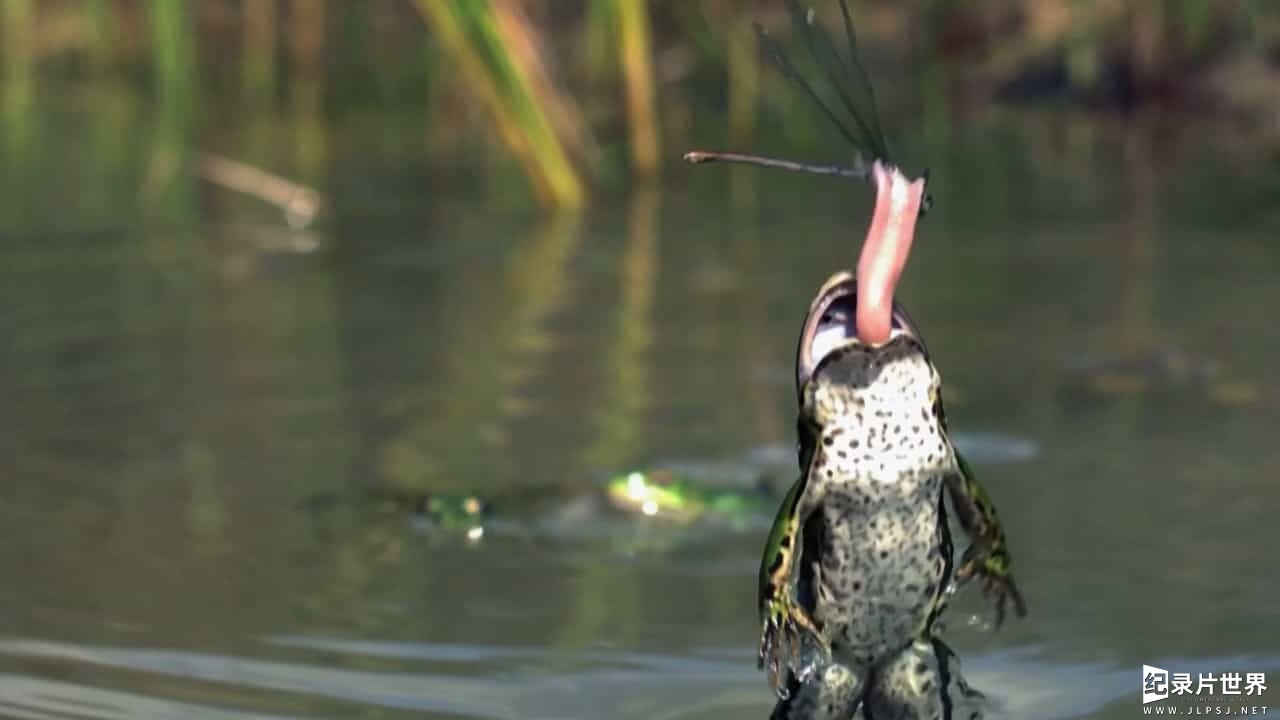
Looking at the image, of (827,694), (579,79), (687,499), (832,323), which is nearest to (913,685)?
(827,694)

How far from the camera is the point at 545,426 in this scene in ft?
14.2

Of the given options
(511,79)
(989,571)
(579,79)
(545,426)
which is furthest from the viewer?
(579,79)

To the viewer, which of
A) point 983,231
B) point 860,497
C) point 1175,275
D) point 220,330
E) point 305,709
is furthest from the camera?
point 983,231

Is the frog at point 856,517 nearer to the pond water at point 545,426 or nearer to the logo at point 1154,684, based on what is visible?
the pond water at point 545,426

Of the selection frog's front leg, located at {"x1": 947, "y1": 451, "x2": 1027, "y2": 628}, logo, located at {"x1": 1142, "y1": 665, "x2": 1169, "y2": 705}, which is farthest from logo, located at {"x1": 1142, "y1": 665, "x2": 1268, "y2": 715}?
frog's front leg, located at {"x1": 947, "y1": 451, "x2": 1027, "y2": 628}

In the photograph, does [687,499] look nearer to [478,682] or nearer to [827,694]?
[478,682]

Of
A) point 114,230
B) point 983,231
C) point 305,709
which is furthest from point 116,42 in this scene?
point 305,709

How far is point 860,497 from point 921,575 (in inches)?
4.3

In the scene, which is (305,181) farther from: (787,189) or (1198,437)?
(1198,437)

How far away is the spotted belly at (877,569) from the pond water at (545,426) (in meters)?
0.57

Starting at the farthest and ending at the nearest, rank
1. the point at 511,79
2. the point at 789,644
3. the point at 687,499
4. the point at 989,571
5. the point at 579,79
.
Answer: the point at 579,79 < the point at 511,79 < the point at 687,499 < the point at 989,571 < the point at 789,644

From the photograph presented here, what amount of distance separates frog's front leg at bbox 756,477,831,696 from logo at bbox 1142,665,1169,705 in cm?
80

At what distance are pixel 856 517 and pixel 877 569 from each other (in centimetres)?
6

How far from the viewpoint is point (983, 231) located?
21.5 feet
